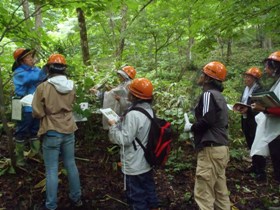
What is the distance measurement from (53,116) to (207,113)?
6.47 feet

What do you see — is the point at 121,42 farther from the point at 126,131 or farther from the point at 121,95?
the point at 126,131

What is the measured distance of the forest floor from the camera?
4.32 m

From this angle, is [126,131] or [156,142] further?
[156,142]

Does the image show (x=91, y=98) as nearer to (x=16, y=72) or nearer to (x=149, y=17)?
(x=16, y=72)

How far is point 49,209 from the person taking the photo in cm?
378

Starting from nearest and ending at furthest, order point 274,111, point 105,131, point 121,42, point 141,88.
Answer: point 141,88
point 274,111
point 105,131
point 121,42

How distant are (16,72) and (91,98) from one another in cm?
164

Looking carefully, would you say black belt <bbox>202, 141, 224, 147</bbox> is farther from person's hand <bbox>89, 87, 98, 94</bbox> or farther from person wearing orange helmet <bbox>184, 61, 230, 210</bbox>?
person's hand <bbox>89, 87, 98, 94</bbox>

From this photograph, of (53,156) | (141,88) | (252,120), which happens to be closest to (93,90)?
(53,156)

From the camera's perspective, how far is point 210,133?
139 inches

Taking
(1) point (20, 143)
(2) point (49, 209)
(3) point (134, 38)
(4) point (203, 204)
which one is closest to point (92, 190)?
(2) point (49, 209)

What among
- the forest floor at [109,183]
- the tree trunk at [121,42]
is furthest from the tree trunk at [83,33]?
the forest floor at [109,183]

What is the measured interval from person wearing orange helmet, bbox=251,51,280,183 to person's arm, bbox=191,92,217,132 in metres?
0.88

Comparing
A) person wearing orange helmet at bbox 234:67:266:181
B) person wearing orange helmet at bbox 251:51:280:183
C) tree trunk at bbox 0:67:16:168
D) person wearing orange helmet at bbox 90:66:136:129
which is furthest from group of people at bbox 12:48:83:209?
person wearing orange helmet at bbox 234:67:266:181
